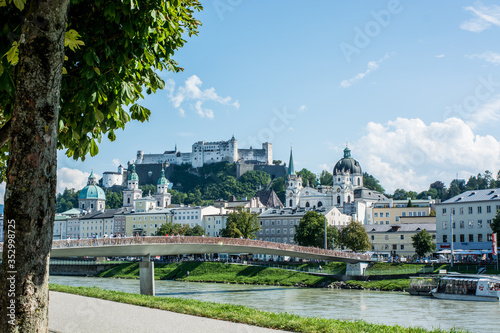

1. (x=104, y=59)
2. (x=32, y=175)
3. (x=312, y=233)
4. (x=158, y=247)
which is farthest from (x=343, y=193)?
(x=32, y=175)

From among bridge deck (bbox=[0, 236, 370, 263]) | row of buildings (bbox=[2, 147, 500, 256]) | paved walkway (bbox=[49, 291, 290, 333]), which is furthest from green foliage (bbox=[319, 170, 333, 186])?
paved walkway (bbox=[49, 291, 290, 333])

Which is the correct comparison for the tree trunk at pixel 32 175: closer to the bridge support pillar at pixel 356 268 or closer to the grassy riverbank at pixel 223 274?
the grassy riverbank at pixel 223 274

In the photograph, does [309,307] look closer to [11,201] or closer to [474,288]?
[474,288]

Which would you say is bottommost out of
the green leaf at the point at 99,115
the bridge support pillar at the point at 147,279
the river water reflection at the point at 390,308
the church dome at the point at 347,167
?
the river water reflection at the point at 390,308

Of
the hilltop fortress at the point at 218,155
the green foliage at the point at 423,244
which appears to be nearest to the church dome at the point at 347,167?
the hilltop fortress at the point at 218,155

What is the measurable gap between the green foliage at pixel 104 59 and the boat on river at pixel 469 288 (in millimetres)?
33655

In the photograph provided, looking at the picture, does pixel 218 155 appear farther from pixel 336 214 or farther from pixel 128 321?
pixel 128 321

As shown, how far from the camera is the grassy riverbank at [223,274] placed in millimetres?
54703

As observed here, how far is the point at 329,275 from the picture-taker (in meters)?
53.8

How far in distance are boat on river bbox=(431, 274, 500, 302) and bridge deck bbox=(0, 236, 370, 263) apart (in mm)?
15024

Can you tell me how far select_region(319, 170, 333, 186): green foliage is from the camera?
6049 inches

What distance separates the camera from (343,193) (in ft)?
386

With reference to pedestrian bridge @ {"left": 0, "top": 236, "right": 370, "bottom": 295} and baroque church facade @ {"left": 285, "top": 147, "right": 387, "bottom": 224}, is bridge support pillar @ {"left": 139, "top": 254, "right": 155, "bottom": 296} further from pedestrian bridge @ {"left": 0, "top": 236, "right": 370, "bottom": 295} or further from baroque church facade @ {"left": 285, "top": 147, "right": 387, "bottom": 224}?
baroque church facade @ {"left": 285, "top": 147, "right": 387, "bottom": 224}

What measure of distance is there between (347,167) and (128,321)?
116194mm
